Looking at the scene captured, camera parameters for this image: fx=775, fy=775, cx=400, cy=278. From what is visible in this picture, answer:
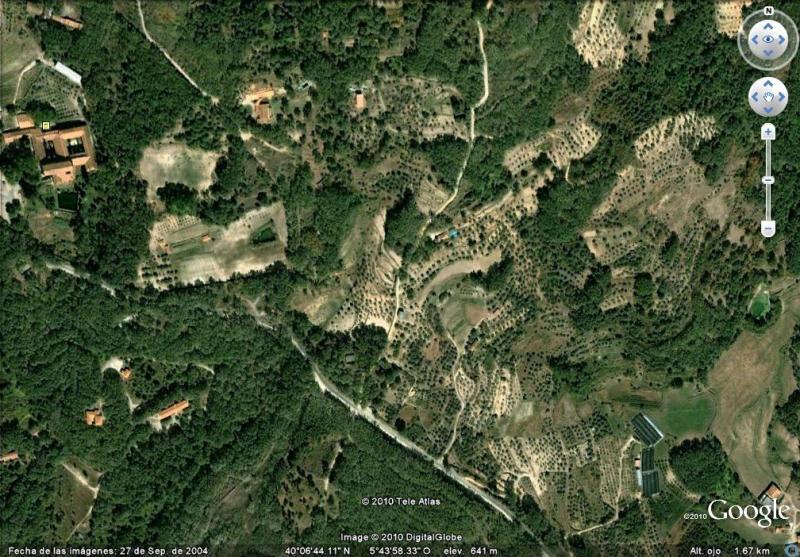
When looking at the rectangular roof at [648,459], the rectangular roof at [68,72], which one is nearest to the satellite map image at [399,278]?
the rectangular roof at [68,72]

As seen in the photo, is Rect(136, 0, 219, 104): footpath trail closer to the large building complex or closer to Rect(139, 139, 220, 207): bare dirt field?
Rect(139, 139, 220, 207): bare dirt field

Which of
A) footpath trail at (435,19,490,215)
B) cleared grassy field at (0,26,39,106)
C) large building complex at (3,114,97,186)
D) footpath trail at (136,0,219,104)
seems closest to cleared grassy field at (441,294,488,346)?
footpath trail at (435,19,490,215)

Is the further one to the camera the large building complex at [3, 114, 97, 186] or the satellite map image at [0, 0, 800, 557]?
the satellite map image at [0, 0, 800, 557]

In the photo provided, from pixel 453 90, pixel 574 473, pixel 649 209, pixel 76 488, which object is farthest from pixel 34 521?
pixel 649 209

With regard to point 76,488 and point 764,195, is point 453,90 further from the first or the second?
point 76,488

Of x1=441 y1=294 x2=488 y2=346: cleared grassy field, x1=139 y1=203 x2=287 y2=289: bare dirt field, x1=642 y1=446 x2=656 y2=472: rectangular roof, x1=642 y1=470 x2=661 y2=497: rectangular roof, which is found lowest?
x1=642 y1=470 x2=661 y2=497: rectangular roof

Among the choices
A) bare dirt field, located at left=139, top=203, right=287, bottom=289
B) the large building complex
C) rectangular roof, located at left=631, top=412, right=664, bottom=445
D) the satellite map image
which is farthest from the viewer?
rectangular roof, located at left=631, top=412, right=664, bottom=445

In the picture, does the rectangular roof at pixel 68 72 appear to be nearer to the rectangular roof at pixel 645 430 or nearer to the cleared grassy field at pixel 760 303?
the rectangular roof at pixel 645 430

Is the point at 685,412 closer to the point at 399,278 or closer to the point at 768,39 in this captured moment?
A: the point at 399,278

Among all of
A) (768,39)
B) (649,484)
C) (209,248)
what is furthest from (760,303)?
(209,248)
